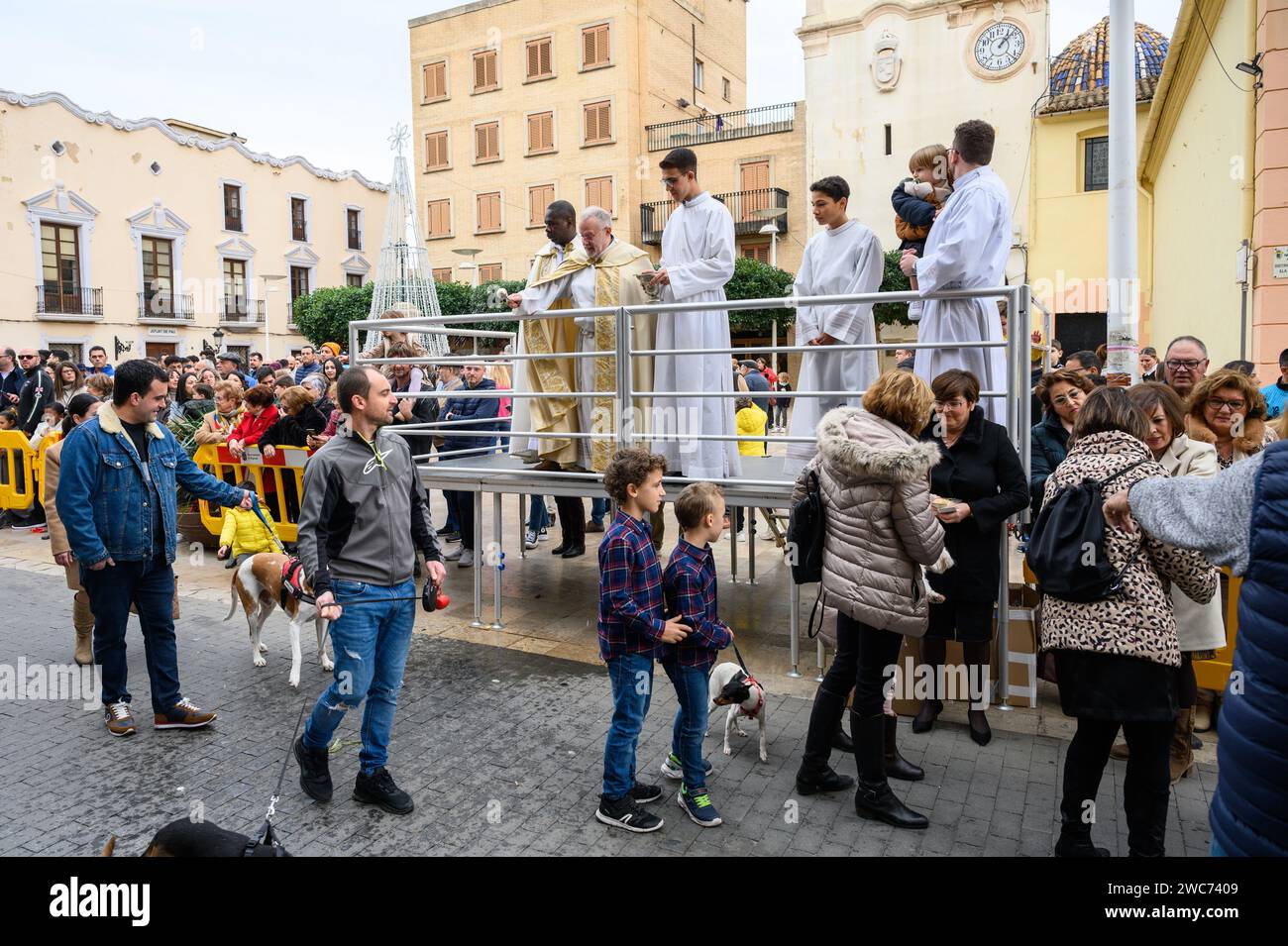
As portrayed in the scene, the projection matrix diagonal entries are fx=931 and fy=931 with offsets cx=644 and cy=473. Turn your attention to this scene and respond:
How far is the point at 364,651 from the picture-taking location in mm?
4156

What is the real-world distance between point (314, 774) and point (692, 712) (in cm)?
175

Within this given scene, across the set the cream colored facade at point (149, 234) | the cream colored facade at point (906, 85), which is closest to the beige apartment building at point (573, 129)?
the cream colored facade at point (906, 85)

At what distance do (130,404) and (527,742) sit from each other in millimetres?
2788

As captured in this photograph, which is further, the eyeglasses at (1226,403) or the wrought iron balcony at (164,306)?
the wrought iron balcony at (164,306)

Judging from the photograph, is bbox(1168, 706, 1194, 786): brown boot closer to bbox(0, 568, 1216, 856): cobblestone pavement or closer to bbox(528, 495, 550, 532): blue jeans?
bbox(0, 568, 1216, 856): cobblestone pavement

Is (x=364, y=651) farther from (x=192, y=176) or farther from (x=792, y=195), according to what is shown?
(x=192, y=176)

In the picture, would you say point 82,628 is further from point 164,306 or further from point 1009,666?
point 164,306

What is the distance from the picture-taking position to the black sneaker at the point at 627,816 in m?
3.86

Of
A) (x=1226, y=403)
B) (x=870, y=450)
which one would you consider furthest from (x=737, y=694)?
(x=1226, y=403)

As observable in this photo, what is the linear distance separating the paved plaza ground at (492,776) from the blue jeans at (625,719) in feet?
0.70

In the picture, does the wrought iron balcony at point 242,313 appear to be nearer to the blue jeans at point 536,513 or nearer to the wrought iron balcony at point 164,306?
the wrought iron balcony at point 164,306

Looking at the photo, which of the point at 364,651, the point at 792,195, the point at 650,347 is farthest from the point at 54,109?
the point at 364,651

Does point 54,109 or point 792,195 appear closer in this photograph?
point 54,109
